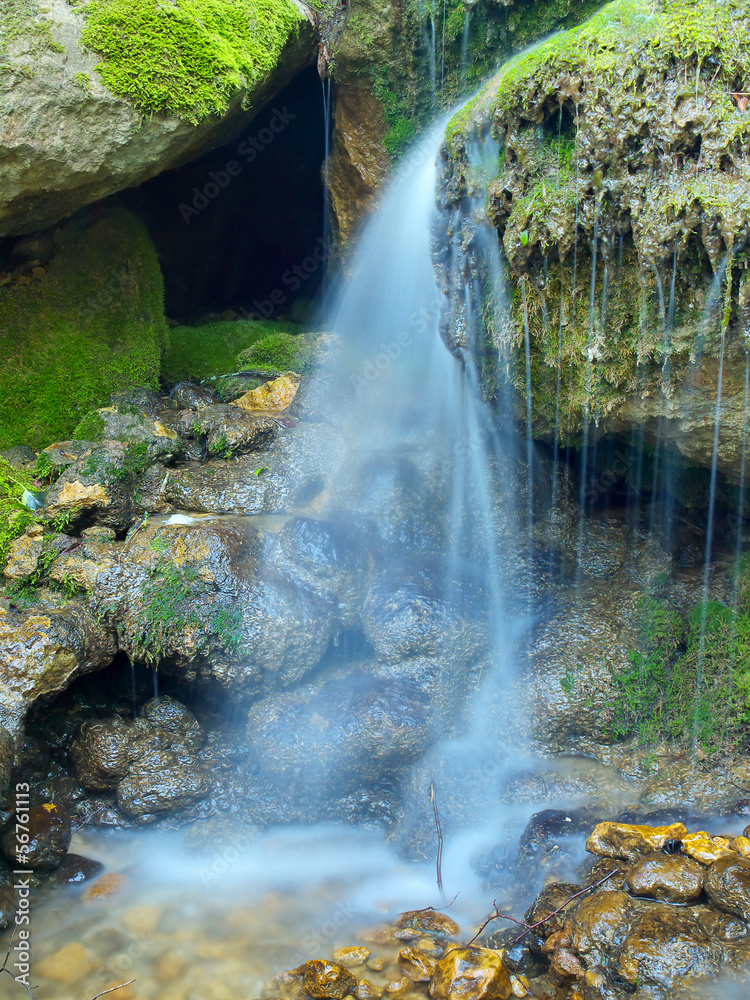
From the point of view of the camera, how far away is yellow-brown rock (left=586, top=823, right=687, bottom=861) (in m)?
3.83

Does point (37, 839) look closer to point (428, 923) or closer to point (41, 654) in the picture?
point (41, 654)

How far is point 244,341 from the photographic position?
8.88m

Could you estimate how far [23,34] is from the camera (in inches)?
187

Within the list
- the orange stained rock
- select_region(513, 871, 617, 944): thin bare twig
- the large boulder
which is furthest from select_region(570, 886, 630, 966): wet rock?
the large boulder

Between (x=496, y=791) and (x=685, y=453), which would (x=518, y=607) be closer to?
(x=496, y=791)

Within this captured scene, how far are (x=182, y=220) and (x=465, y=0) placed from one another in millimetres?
5238

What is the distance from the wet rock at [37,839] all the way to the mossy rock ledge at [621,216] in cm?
437

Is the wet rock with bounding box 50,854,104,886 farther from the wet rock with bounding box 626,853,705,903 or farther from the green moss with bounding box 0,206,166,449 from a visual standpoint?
the green moss with bounding box 0,206,166,449

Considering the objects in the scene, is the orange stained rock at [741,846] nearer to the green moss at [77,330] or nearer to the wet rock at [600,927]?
the wet rock at [600,927]

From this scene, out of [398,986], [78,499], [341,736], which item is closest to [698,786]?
[398,986]

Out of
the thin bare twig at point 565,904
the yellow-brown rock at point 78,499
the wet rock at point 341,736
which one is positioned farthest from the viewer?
the yellow-brown rock at point 78,499

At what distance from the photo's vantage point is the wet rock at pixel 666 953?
3.09 m

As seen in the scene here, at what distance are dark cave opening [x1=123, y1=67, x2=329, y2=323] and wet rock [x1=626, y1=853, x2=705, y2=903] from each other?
8753 millimetres

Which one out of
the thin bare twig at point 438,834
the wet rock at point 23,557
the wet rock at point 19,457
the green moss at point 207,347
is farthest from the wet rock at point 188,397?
the thin bare twig at point 438,834
